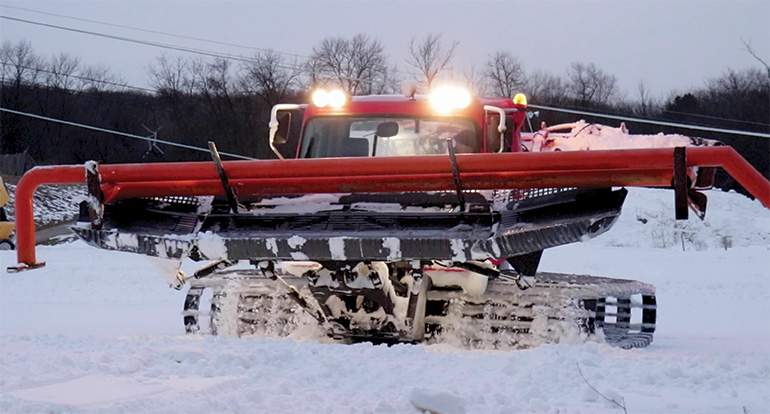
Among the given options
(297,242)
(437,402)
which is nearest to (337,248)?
(297,242)

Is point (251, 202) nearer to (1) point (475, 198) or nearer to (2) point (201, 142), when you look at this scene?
(1) point (475, 198)

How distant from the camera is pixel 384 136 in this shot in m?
6.96

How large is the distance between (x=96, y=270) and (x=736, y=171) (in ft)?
34.1

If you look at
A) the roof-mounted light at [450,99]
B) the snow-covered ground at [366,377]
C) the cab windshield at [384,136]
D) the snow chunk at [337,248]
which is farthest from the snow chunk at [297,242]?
the roof-mounted light at [450,99]

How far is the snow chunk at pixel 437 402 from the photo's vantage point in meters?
3.58

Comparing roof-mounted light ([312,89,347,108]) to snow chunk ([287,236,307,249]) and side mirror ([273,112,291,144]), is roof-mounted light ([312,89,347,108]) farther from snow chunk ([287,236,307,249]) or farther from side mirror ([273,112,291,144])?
snow chunk ([287,236,307,249])

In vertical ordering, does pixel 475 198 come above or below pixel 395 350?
above

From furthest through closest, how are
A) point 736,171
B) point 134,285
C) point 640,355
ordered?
1. point 134,285
2. point 640,355
3. point 736,171

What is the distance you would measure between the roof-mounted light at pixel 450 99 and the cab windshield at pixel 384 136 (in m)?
0.10

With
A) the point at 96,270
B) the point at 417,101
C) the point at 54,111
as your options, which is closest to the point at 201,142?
the point at 54,111

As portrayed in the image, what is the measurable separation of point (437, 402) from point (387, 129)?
3649mm

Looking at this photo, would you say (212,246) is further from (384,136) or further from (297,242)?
(384,136)

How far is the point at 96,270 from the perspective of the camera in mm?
13070

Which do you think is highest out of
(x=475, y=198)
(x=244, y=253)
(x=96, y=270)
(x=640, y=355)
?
(x=475, y=198)
